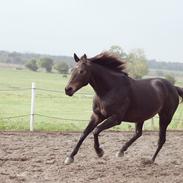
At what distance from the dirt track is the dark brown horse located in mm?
354

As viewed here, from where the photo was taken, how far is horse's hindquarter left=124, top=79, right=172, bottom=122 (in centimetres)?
670

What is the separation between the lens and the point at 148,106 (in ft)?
22.5

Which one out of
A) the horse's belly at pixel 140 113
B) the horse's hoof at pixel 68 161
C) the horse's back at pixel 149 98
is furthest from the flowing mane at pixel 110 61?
the horse's hoof at pixel 68 161

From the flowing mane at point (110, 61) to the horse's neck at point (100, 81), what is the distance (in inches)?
6.6

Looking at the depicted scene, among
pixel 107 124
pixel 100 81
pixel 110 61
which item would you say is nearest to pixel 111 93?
pixel 100 81

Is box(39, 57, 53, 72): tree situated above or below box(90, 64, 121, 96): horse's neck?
below

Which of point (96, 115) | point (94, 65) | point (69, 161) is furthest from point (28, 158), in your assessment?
point (94, 65)

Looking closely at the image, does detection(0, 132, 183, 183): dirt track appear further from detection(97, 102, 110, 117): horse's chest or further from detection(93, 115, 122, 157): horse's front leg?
detection(97, 102, 110, 117): horse's chest

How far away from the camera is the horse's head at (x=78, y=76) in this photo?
19.4 feet

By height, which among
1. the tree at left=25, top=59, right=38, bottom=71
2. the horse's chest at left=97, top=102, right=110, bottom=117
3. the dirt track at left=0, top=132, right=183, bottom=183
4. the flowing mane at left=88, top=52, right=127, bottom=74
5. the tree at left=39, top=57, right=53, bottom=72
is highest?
the flowing mane at left=88, top=52, right=127, bottom=74

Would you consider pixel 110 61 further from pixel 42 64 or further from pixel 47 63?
pixel 42 64

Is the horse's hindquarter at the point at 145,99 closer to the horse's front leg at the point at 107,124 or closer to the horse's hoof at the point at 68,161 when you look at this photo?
the horse's front leg at the point at 107,124

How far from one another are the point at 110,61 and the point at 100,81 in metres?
0.50

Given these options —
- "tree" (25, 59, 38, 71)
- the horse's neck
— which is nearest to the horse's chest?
the horse's neck
